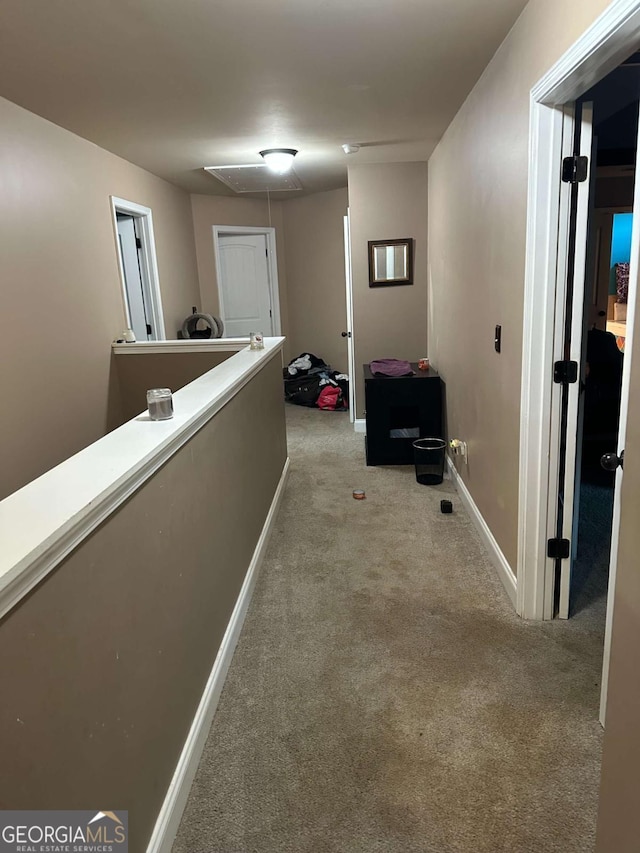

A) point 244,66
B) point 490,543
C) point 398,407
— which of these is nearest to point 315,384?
point 398,407

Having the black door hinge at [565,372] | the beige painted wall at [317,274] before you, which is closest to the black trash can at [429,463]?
the black door hinge at [565,372]

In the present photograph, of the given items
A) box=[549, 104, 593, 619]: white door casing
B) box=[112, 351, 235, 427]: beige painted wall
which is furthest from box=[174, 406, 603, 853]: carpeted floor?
box=[112, 351, 235, 427]: beige painted wall

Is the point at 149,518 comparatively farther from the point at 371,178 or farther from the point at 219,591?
the point at 371,178

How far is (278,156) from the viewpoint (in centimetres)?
431

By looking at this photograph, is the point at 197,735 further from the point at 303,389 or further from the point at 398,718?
the point at 303,389

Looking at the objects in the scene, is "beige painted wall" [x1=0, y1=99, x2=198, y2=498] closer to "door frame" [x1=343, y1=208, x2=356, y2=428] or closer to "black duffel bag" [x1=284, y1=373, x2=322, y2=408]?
"door frame" [x1=343, y1=208, x2=356, y2=428]

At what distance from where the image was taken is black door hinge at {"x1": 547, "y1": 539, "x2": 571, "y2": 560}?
2.35 metres

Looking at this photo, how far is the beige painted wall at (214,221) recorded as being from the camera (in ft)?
20.8

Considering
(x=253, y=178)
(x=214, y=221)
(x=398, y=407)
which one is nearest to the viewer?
(x=398, y=407)

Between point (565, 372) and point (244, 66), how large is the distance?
6.30 ft

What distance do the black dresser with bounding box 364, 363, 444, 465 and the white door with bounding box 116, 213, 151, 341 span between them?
80.0 inches

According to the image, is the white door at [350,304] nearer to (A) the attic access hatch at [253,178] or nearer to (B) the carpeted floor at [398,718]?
(A) the attic access hatch at [253,178]

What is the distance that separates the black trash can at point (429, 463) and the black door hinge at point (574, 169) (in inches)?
88.2
